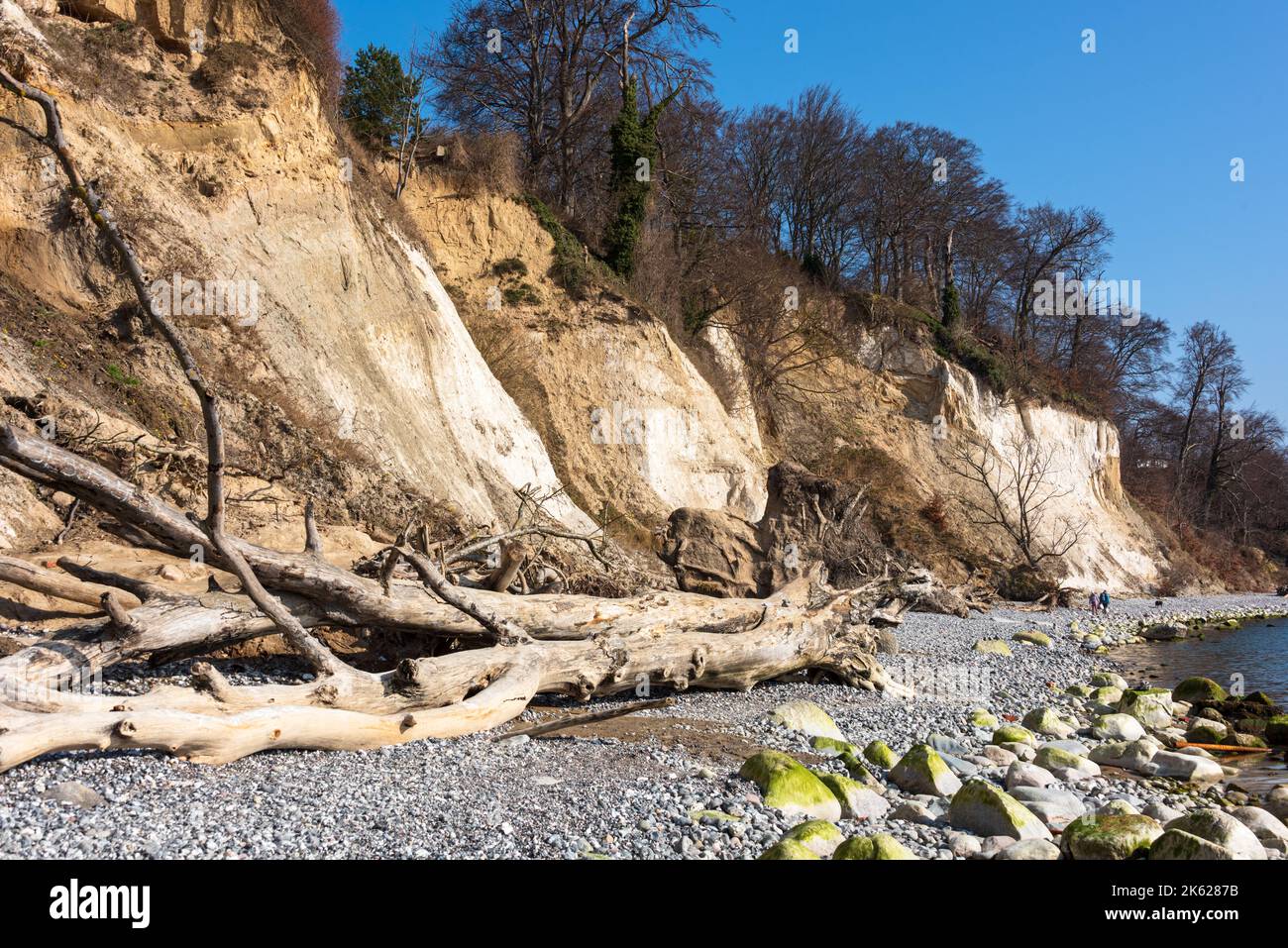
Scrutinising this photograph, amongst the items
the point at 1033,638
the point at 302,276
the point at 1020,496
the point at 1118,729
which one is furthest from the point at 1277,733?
the point at 1020,496

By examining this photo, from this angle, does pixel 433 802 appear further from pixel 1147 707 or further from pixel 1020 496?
pixel 1020 496

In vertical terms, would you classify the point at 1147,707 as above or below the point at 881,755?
below

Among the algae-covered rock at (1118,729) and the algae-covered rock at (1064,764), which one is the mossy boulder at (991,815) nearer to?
the algae-covered rock at (1064,764)

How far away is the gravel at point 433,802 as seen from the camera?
415 centimetres

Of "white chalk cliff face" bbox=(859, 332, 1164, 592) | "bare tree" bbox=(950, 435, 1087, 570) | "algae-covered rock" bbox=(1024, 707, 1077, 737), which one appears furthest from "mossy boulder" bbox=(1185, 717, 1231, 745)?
"white chalk cliff face" bbox=(859, 332, 1164, 592)

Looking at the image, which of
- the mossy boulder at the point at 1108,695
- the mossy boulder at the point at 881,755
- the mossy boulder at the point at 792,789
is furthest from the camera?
the mossy boulder at the point at 1108,695

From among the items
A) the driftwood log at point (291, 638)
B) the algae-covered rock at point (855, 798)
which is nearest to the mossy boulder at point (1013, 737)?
the driftwood log at point (291, 638)

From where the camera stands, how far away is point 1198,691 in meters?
12.4

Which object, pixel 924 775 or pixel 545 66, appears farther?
pixel 545 66

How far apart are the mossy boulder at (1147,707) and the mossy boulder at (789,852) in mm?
7638

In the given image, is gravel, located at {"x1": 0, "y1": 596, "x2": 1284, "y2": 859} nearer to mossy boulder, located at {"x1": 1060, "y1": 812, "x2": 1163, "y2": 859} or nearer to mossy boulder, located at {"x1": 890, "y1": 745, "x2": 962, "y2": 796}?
mossy boulder, located at {"x1": 890, "y1": 745, "x2": 962, "y2": 796}

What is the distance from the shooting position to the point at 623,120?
24.5 meters

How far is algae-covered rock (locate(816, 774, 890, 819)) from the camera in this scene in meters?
5.69

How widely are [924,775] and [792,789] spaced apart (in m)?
1.55
